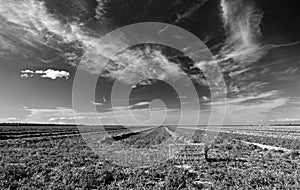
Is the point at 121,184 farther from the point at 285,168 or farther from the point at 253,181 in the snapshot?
the point at 285,168

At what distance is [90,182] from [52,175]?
2.52 metres

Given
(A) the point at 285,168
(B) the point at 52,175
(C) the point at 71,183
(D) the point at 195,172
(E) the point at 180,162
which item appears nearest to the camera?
(C) the point at 71,183

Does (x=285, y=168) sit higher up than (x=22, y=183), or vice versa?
(x=22, y=183)

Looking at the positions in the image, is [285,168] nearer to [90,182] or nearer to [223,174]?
[223,174]

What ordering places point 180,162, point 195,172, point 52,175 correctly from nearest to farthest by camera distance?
point 52,175 → point 195,172 → point 180,162

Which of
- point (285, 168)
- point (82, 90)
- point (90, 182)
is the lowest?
point (285, 168)

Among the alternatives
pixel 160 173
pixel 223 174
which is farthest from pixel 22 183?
pixel 223 174

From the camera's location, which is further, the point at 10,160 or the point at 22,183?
the point at 10,160

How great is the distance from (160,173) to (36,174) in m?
5.66

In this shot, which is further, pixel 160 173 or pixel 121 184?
pixel 160 173

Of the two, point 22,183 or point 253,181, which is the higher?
point 22,183

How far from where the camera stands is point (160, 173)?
12.2 meters

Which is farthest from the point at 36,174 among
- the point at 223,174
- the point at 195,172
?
the point at 223,174

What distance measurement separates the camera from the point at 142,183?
10.4 meters
